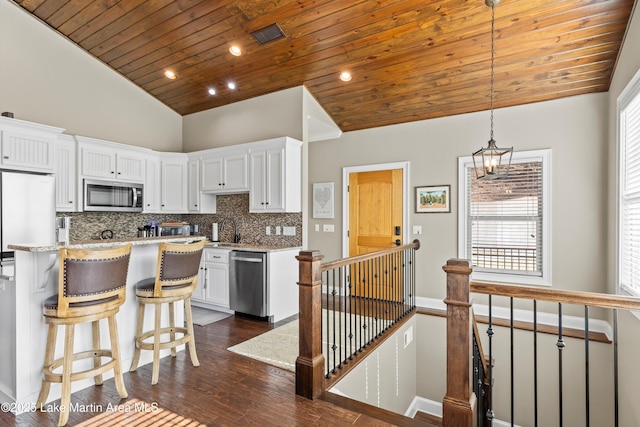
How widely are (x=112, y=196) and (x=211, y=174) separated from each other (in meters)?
1.36

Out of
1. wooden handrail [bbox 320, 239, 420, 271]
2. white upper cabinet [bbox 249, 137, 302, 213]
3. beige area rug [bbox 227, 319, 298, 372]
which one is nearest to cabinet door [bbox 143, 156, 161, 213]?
white upper cabinet [bbox 249, 137, 302, 213]

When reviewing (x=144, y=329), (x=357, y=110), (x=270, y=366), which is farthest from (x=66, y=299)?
(x=357, y=110)

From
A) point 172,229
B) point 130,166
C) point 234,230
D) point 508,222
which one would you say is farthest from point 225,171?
point 508,222

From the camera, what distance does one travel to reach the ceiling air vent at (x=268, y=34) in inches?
141

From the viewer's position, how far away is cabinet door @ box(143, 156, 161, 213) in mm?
5113

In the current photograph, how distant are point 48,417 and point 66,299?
2.57 feet

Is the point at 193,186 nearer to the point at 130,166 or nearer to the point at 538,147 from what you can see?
the point at 130,166

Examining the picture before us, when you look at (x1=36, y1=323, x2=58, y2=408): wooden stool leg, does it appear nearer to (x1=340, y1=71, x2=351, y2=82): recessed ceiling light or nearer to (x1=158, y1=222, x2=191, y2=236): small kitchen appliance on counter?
(x1=158, y1=222, x2=191, y2=236): small kitchen appliance on counter

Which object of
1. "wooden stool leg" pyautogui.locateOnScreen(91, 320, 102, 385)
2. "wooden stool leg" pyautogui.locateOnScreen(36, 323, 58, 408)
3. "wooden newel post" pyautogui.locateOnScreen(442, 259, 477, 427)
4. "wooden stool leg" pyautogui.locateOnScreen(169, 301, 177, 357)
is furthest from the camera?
"wooden stool leg" pyautogui.locateOnScreen(169, 301, 177, 357)

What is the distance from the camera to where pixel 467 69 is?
3.78 m

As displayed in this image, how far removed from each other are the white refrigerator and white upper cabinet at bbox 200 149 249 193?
188cm

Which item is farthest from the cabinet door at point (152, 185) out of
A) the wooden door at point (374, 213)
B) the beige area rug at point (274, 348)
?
the wooden door at point (374, 213)

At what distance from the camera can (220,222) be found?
539cm

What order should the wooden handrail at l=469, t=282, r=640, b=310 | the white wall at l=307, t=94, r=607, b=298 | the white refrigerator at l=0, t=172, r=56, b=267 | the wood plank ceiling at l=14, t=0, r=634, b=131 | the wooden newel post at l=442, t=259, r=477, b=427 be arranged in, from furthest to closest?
the white wall at l=307, t=94, r=607, b=298 < the white refrigerator at l=0, t=172, r=56, b=267 < the wood plank ceiling at l=14, t=0, r=634, b=131 < the wooden newel post at l=442, t=259, r=477, b=427 < the wooden handrail at l=469, t=282, r=640, b=310
